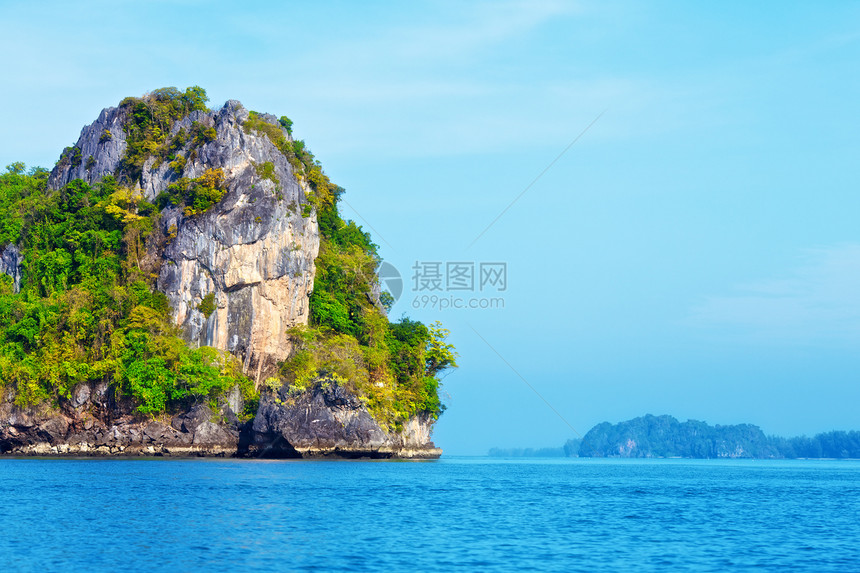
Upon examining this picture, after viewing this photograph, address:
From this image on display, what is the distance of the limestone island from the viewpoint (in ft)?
170

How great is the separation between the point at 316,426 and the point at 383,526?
29.2 m

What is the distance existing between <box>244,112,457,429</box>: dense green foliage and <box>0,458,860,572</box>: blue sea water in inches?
639

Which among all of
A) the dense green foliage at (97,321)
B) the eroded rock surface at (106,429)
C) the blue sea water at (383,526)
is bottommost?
A: the blue sea water at (383,526)

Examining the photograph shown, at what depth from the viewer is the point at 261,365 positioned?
55.7 m

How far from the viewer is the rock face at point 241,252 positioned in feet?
180

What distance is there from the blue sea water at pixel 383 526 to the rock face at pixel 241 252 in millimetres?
16726

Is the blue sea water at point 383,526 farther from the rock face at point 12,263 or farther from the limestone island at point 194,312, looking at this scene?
the rock face at point 12,263

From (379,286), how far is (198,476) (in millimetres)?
33487

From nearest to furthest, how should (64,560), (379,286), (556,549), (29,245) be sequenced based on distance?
(64,560)
(556,549)
(29,245)
(379,286)

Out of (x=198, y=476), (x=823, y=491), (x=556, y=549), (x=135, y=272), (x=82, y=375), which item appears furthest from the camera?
(x=135, y=272)

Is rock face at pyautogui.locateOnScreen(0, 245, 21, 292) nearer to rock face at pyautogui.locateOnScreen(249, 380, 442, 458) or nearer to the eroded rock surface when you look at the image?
the eroded rock surface

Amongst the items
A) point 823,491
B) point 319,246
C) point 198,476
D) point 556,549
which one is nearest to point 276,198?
point 319,246

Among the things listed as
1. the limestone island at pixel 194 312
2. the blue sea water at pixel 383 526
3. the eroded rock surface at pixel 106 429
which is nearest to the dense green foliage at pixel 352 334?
the limestone island at pixel 194 312

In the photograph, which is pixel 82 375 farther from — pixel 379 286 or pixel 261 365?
pixel 379 286
